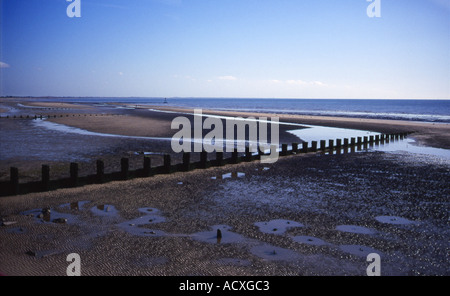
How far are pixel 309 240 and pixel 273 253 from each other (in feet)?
3.24

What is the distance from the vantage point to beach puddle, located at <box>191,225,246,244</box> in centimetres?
681

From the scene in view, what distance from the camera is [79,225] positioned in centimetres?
748

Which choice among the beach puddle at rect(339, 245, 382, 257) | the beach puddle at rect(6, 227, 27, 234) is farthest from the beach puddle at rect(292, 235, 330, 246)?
the beach puddle at rect(6, 227, 27, 234)

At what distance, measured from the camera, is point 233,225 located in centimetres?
774

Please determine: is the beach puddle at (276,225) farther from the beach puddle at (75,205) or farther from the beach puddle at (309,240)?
the beach puddle at (75,205)

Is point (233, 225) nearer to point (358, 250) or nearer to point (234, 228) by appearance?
point (234, 228)

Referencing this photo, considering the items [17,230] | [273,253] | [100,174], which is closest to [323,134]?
[100,174]

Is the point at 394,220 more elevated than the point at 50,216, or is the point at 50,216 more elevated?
the point at 50,216

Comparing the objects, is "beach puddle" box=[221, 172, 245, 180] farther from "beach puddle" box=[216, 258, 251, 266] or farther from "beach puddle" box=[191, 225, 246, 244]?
"beach puddle" box=[216, 258, 251, 266]

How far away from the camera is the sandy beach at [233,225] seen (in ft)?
19.0

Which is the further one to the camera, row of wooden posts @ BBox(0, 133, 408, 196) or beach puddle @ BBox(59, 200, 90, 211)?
row of wooden posts @ BBox(0, 133, 408, 196)

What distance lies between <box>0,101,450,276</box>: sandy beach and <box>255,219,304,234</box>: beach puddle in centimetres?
2

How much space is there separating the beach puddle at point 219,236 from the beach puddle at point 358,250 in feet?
6.01
